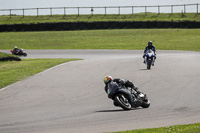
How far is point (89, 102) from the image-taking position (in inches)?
507

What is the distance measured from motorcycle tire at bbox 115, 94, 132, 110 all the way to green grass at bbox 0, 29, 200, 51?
33.1m

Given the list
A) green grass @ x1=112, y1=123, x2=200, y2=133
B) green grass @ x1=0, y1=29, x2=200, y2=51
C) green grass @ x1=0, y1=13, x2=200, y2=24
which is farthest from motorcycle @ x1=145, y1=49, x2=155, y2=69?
green grass @ x1=0, y1=13, x2=200, y2=24

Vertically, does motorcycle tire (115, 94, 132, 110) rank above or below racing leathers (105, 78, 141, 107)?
below

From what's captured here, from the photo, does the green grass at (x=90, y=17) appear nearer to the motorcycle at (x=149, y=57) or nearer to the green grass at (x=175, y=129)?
the motorcycle at (x=149, y=57)

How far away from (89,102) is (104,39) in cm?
3917

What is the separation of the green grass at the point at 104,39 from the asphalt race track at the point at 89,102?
24776 millimetres

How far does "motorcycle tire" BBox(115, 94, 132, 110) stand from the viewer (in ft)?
36.7

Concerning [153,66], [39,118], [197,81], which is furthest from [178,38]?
[39,118]

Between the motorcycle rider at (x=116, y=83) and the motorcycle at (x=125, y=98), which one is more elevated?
the motorcycle rider at (x=116, y=83)

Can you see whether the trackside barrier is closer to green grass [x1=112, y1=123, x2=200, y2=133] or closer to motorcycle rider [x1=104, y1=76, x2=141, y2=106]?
motorcycle rider [x1=104, y1=76, x2=141, y2=106]

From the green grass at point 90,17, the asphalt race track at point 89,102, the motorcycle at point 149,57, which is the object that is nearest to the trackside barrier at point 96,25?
the green grass at point 90,17

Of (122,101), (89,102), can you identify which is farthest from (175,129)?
(89,102)

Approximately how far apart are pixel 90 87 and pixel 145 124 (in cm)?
666

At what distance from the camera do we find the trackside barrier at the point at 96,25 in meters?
54.9
